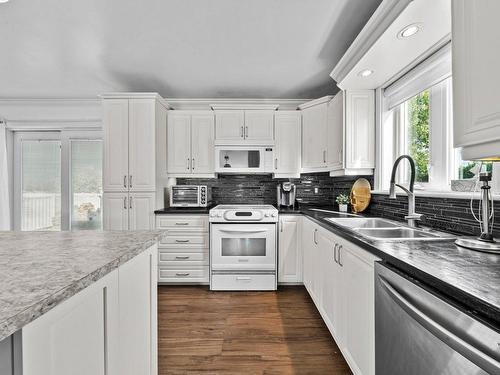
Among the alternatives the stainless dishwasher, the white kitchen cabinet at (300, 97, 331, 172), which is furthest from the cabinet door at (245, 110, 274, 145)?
the stainless dishwasher

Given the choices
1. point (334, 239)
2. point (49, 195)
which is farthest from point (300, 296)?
point (49, 195)

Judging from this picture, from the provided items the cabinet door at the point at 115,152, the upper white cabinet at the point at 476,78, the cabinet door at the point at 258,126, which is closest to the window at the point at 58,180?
the cabinet door at the point at 115,152

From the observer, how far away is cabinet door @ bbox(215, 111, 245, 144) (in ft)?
11.4

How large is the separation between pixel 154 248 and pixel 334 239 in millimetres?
1193

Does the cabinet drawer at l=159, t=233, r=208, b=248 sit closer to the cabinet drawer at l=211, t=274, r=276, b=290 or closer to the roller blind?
the cabinet drawer at l=211, t=274, r=276, b=290

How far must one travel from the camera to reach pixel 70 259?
875 mm

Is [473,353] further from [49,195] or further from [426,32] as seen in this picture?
[49,195]

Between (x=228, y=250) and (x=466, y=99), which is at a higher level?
(x=466, y=99)

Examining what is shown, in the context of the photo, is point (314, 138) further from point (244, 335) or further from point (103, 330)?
point (103, 330)

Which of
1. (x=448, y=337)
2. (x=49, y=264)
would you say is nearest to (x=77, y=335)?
(x=49, y=264)

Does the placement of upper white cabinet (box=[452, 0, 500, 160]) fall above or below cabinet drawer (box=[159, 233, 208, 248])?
above

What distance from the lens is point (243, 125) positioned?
347 centimetres

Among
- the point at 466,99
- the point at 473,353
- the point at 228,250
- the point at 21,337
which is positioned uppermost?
the point at 466,99

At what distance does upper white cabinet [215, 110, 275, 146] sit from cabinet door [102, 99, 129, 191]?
3.59 ft
